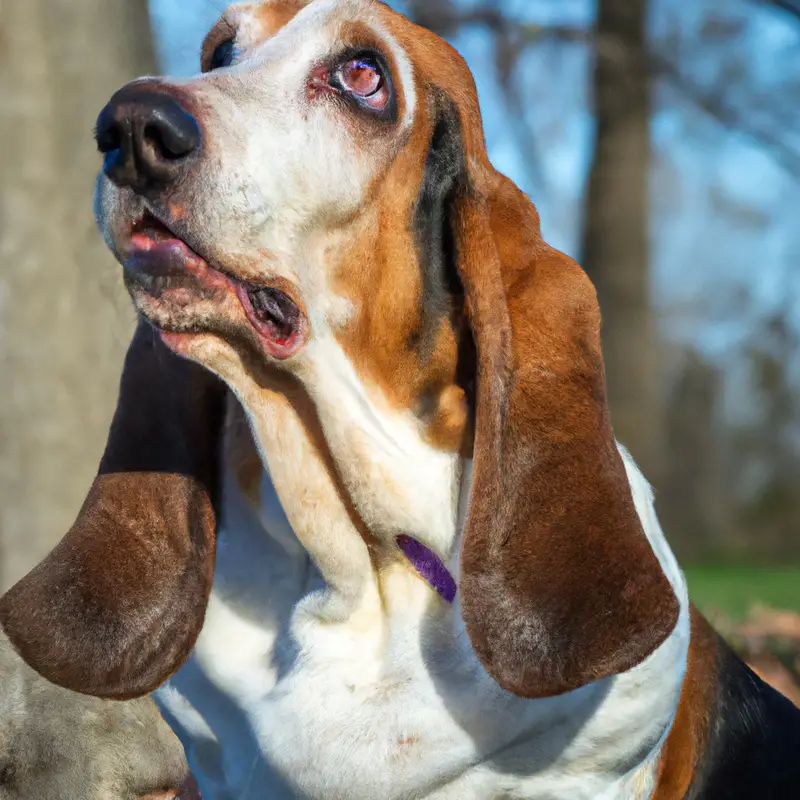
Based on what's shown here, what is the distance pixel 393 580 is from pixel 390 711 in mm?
294

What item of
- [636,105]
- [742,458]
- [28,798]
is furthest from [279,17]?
[742,458]

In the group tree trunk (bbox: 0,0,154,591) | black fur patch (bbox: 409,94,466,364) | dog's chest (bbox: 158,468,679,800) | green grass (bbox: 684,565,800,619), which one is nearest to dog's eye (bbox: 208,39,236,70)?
black fur patch (bbox: 409,94,466,364)

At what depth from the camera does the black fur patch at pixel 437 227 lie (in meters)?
2.72

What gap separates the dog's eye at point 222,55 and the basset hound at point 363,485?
0.04 ft

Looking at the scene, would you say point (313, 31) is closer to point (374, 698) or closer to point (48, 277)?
point (374, 698)

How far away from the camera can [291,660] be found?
2725mm

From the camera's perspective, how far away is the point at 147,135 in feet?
7.28

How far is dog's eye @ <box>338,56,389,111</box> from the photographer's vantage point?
8.67 feet

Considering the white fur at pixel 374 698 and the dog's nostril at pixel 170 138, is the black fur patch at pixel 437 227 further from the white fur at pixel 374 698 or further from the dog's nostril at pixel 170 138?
the dog's nostril at pixel 170 138

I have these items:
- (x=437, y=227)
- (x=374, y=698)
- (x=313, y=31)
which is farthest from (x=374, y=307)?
(x=374, y=698)

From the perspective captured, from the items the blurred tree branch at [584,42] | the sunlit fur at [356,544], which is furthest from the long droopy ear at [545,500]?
the blurred tree branch at [584,42]

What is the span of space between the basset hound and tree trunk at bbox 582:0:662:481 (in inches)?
394

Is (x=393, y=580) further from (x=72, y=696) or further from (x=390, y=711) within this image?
(x=72, y=696)

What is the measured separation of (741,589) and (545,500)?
9.16 meters
